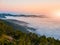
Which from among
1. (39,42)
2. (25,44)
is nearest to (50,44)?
(39,42)

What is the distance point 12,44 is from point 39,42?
31.4 meters

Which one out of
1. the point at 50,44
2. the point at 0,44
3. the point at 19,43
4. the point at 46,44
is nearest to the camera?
the point at 0,44

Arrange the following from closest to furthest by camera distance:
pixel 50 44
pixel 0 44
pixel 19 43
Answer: pixel 0 44 → pixel 19 43 → pixel 50 44

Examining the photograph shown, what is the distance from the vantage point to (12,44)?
234 ft

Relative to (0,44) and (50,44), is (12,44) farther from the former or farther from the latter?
(50,44)

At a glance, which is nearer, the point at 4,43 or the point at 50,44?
the point at 4,43

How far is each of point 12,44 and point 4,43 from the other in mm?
3007

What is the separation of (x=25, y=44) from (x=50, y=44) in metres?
23.4

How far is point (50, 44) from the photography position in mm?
103125

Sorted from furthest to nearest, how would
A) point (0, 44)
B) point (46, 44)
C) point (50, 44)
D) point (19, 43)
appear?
Result: point (50, 44) → point (46, 44) → point (19, 43) → point (0, 44)

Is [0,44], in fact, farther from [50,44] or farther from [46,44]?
[50,44]

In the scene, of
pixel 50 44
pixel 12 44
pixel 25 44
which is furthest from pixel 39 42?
pixel 12 44

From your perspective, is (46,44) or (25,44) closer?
(25,44)

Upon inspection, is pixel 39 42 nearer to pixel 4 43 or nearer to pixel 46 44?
pixel 46 44
